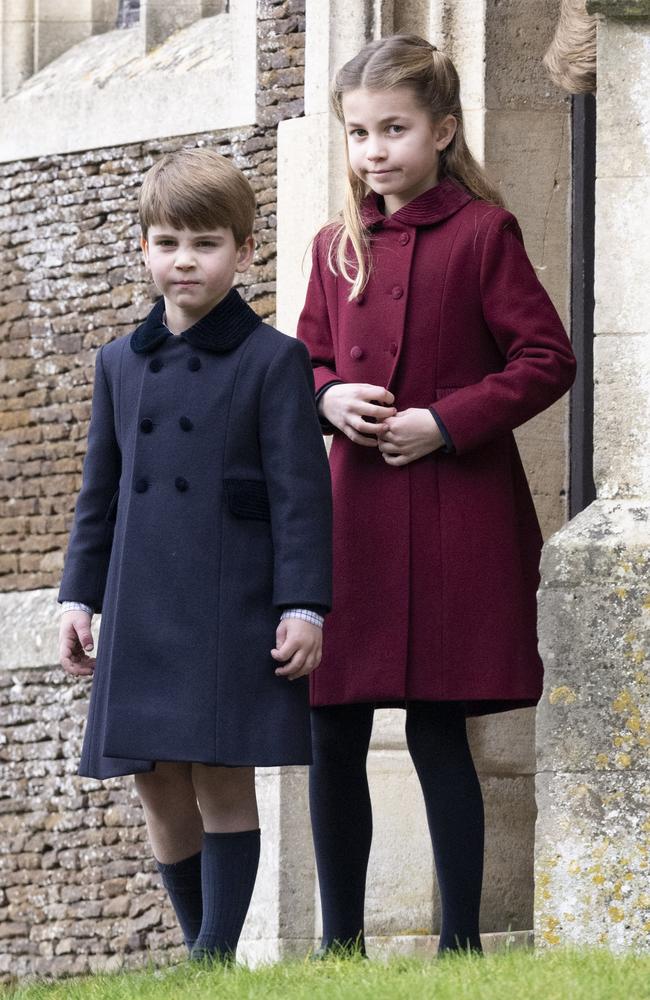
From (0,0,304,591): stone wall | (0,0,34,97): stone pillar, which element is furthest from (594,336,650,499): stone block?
(0,0,34,97): stone pillar

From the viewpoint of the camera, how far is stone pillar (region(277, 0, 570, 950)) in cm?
557

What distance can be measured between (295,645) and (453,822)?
530 millimetres

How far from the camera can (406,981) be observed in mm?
3586

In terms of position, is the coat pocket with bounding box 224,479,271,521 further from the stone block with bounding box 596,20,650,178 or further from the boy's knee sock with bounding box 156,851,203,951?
the stone block with bounding box 596,20,650,178

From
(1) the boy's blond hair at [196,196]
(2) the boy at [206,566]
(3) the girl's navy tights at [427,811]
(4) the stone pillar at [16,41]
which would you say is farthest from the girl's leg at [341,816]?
(4) the stone pillar at [16,41]

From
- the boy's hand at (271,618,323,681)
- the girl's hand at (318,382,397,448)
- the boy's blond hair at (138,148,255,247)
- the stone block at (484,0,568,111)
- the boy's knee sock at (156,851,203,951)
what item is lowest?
the boy's knee sock at (156,851,203,951)

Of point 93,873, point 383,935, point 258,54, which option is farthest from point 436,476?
point 93,873

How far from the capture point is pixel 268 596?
418cm

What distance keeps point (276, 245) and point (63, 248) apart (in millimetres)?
1437

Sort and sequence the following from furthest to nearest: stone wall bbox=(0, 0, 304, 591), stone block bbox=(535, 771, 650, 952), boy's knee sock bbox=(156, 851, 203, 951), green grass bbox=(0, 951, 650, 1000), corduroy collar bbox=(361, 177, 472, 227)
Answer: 1. stone wall bbox=(0, 0, 304, 591)
2. corduroy collar bbox=(361, 177, 472, 227)
3. boy's knee sock bbox=(156, 851, 203, 951)
4. stone block bbox=(535, 771, 650, 952)
5. green grass bbox=(0, 951, 650, 1000)

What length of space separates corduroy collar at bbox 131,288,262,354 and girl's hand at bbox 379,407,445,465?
36 cm

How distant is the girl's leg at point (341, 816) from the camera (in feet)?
14.4

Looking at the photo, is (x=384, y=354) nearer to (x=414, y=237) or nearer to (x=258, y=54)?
(x=414, y=237)

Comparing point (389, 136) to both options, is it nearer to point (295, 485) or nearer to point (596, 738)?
point (295, 485)
